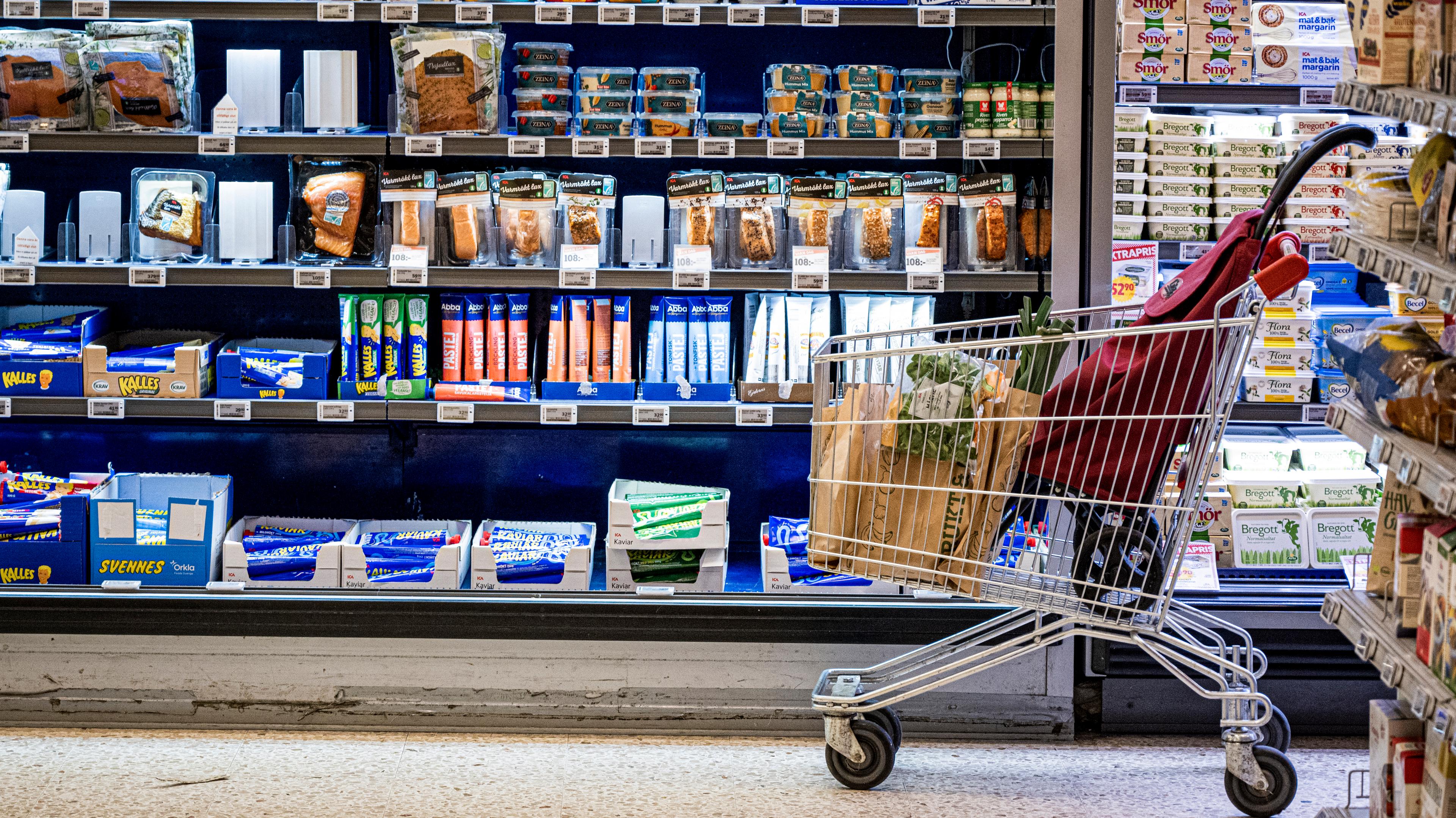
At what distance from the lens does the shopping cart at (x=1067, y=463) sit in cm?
281

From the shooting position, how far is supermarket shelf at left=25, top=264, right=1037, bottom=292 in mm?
3629

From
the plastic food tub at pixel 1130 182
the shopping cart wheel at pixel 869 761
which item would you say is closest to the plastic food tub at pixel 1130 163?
the plastic food tub at pixel 1130 182

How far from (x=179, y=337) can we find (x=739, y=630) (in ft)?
6.26

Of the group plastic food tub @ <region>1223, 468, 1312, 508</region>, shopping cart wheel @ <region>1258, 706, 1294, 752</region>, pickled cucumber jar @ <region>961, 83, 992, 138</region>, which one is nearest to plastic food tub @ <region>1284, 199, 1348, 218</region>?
plastic food tub @ <region>1223, 468, 1312, 508</region>

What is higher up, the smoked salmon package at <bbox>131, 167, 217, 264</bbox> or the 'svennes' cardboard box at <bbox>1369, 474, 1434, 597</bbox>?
the smoked salmon package at <bbox>131, 167, 217, 264</bbox>

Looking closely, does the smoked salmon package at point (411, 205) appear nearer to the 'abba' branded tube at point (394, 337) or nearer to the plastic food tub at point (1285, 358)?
the 'abba' branded tube at point (394, 337)

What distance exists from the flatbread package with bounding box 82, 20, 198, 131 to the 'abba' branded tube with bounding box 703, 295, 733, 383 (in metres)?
1.56

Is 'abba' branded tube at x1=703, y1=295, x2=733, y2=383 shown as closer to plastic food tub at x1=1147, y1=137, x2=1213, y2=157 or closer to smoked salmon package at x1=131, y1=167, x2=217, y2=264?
plastic food tub at x1=1147, y1=137, x2=1213, y2=157

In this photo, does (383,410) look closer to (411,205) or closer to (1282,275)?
(411,205)

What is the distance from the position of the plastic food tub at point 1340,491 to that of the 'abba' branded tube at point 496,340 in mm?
2330

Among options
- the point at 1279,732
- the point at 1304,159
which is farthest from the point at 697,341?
the point at 1279,732

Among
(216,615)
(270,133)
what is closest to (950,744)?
(216,615)

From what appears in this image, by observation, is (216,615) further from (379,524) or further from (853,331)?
(853,331)

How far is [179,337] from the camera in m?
4.03
